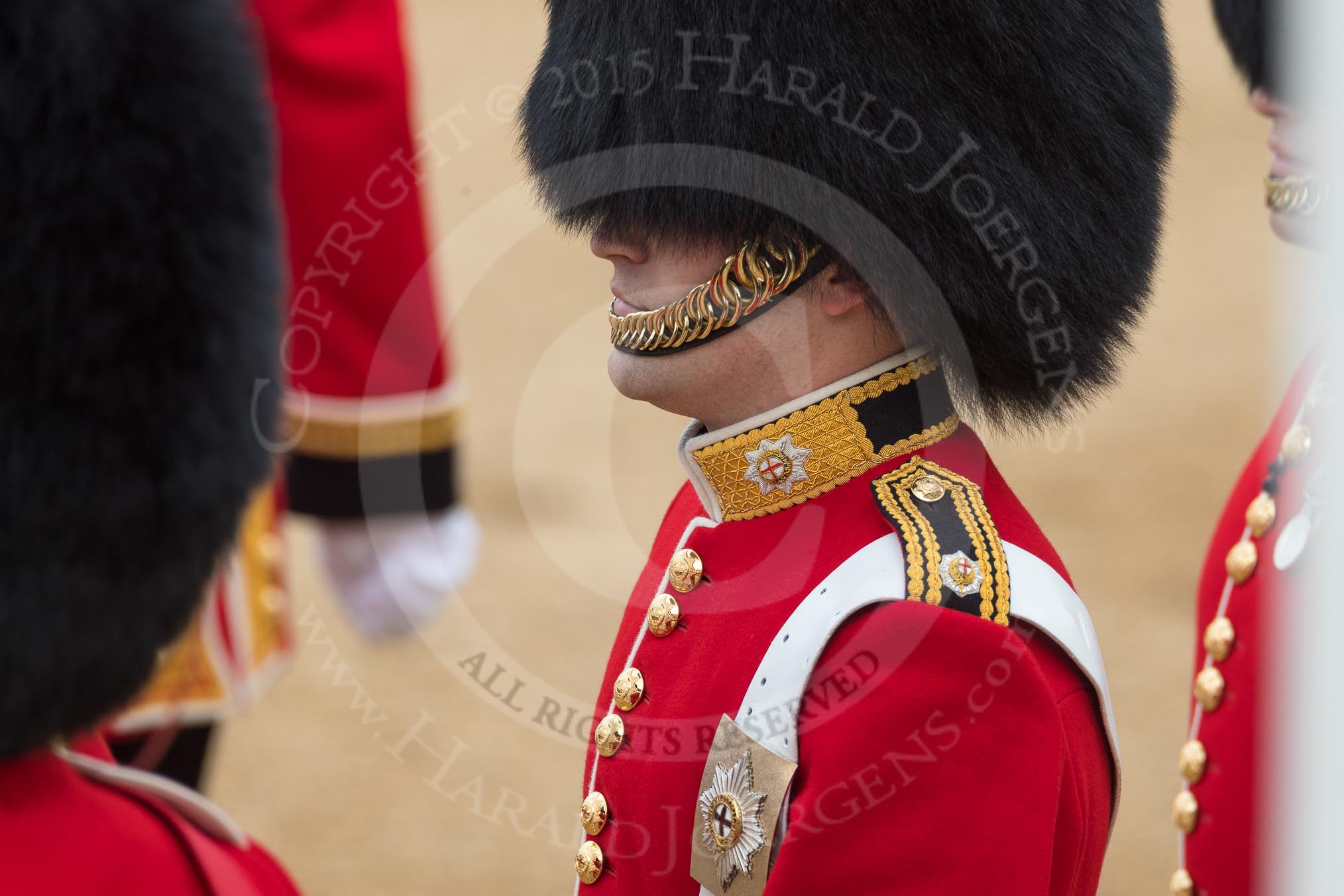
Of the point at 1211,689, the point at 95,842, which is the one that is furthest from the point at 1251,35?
the point at 95,842

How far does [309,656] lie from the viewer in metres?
4.68

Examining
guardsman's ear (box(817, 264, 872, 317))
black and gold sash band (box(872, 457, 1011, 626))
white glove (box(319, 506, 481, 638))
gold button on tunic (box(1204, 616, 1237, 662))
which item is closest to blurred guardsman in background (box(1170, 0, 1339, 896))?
gold button on tunic (box(1204, 616, 1237, 662))

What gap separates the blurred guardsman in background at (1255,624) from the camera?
5.78ft

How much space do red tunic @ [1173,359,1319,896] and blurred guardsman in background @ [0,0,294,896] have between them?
3.68ft

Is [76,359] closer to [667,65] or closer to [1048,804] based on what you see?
[667,65]

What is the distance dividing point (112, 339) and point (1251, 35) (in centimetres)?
158

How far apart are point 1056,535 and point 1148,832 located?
1811 millimetres

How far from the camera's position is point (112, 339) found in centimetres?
121

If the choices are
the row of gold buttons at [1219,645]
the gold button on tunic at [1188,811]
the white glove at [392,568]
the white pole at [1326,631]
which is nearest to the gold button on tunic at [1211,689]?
the row of gold buttons at [1219,645]

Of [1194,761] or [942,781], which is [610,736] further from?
[1194,761]

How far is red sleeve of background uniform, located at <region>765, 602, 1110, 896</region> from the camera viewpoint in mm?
1319

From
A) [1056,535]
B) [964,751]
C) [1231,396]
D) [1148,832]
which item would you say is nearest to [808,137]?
[964,751]

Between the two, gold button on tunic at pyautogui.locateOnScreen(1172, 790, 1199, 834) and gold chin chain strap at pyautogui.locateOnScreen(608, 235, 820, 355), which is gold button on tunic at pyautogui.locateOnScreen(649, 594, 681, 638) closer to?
gold chin chain strap at pyautogui.locateOnScreen(608, 235, 820, 355)

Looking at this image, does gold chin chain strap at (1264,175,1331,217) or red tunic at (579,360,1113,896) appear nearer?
red tunic at (579,360,1113,896)
